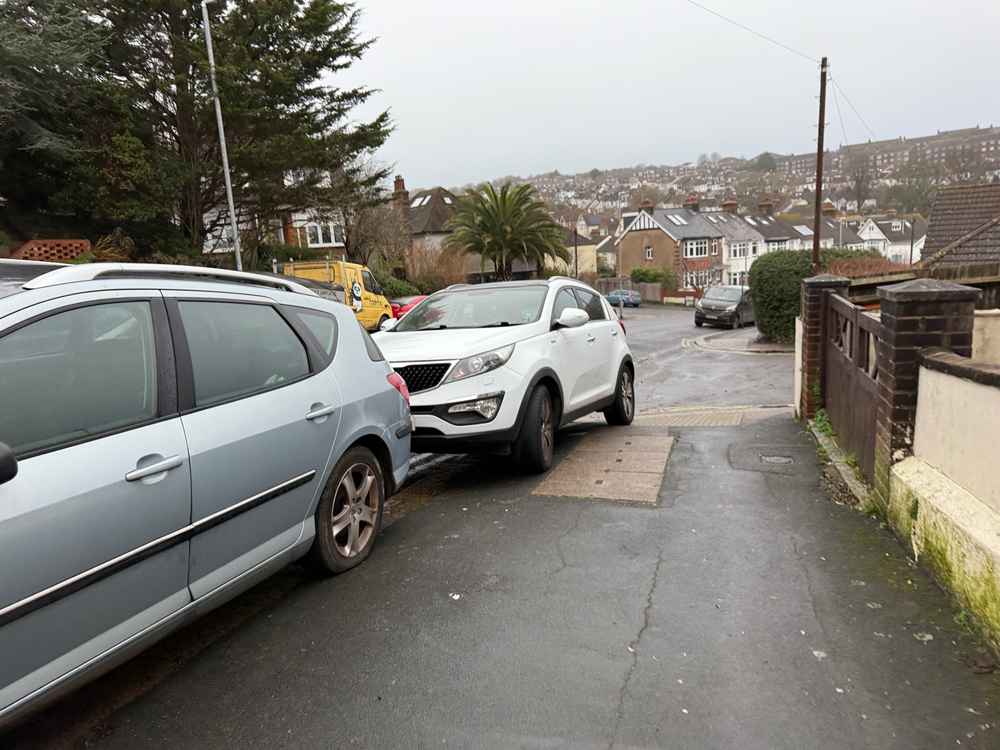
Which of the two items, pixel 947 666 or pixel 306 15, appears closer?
pixel 947 666

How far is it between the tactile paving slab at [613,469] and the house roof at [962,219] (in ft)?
56.3

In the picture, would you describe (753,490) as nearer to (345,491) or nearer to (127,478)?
(345,491)

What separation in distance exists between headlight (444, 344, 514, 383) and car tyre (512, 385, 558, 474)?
17.0 inches

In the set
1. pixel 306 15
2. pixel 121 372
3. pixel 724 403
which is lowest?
pixel 724 403

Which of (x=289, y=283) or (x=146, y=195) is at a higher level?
(x=146, y=195)

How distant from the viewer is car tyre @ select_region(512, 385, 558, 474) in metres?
5.53

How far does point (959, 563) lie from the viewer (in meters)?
Answer: 3.19

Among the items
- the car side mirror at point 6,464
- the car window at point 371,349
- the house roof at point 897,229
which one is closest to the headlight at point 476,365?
the car window at point 371,349

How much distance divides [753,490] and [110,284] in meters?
4.55

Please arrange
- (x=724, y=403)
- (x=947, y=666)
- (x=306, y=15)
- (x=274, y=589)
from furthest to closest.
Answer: (x=306, y=15)
(x=724, y=403)
(x=274, y=589)
(x=947, y=666)

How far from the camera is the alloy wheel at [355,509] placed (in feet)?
12.6

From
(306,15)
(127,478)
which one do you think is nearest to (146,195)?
(306,15)

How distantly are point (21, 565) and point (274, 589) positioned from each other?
72.2 inches

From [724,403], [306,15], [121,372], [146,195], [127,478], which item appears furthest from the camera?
[306,15]
